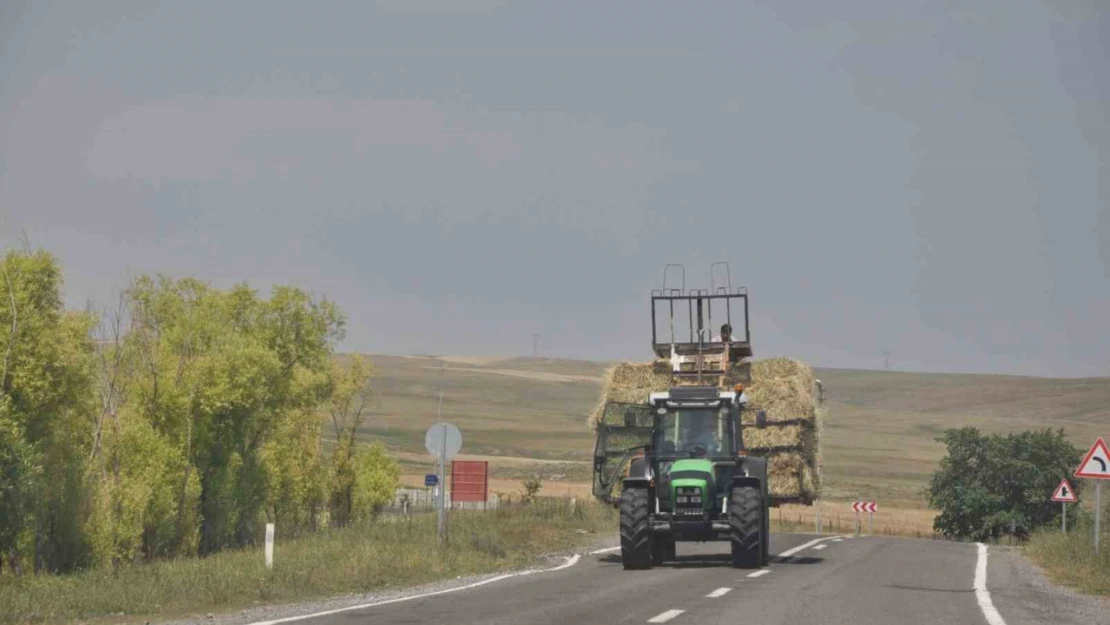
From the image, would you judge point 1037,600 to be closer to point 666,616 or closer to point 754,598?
point 754,598

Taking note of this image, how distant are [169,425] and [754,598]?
50257 millimetres

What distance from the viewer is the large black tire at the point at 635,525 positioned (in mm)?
23516

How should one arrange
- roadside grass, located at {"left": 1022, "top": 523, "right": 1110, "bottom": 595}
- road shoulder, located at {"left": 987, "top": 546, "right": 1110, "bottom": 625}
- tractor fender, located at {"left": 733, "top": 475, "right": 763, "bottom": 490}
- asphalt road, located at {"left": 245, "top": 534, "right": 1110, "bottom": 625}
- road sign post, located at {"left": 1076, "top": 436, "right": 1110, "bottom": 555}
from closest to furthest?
asphalt road, located at {"left": 245, "top": 534, "right": 1110, "bottom": 625} → road shoulder, located at {"left": 987, "top": 546, "right": 1110, "bottom": 625} → roadside grass, located at {"left": 1022, "top": 523, "right": 1110, "bottom": 595} → tractor fender, located at {"left": 733, "top": 475, "right": 763, "bottom": 490} → road sign post, located at {"left": 1076, "top": 436, "right": 1110, "bottom": 555}

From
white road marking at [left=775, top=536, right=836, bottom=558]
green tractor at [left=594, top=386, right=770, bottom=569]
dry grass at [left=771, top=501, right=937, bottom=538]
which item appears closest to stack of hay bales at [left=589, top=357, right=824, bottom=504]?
white road marking at [left=775, top=536, right=836, bottom=558]

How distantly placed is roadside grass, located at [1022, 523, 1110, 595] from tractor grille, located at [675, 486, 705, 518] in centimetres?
621

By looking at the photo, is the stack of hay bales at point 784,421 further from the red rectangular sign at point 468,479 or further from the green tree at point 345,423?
the green tree at point 345,423

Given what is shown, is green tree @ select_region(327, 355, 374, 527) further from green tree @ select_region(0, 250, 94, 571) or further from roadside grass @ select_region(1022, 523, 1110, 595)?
roadside grass @ select_region(1022, 523, 1110, 595)

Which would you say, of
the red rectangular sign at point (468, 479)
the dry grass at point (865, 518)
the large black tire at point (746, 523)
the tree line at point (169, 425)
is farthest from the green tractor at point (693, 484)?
the dry grass at point (865, 518)

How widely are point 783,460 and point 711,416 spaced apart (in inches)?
216

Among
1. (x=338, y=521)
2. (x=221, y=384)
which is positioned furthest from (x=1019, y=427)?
(x=221, y=384)

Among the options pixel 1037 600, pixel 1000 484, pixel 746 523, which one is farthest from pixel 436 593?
pixel 1000 484

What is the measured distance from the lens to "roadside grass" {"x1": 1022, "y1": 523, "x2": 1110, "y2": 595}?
22422mm

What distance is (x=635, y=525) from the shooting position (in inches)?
925

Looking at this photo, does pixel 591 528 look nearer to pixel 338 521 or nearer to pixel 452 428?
pixel 452 428
